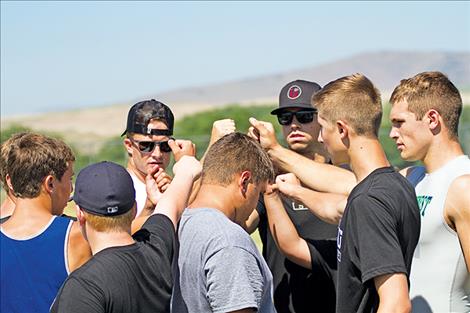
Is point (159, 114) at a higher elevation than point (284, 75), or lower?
higher

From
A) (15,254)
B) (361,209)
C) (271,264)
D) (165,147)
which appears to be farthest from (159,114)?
(361,209)

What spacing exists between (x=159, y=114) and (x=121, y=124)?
74775 millimetres

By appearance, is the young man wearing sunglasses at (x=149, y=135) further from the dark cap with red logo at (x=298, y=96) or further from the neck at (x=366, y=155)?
the neck at (x=366, y=155)

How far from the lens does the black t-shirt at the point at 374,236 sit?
170 inches

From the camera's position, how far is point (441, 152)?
508cm

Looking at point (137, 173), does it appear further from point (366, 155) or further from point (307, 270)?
point (366, 155)

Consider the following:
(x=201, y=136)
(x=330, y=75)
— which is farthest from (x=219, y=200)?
(x=330, y=75)

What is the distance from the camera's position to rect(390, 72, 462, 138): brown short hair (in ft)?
16.4

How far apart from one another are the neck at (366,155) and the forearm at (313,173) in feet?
3.65

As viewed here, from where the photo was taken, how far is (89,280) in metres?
3.83

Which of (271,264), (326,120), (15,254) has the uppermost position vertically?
(326,120)

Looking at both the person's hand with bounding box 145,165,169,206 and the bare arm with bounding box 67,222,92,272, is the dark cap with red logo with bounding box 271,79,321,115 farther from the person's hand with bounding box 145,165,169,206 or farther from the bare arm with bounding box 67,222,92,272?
the bare arm with bounding box 67,222,92,272

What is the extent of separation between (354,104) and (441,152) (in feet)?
2.34

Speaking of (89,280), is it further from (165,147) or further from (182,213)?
(165,147)
